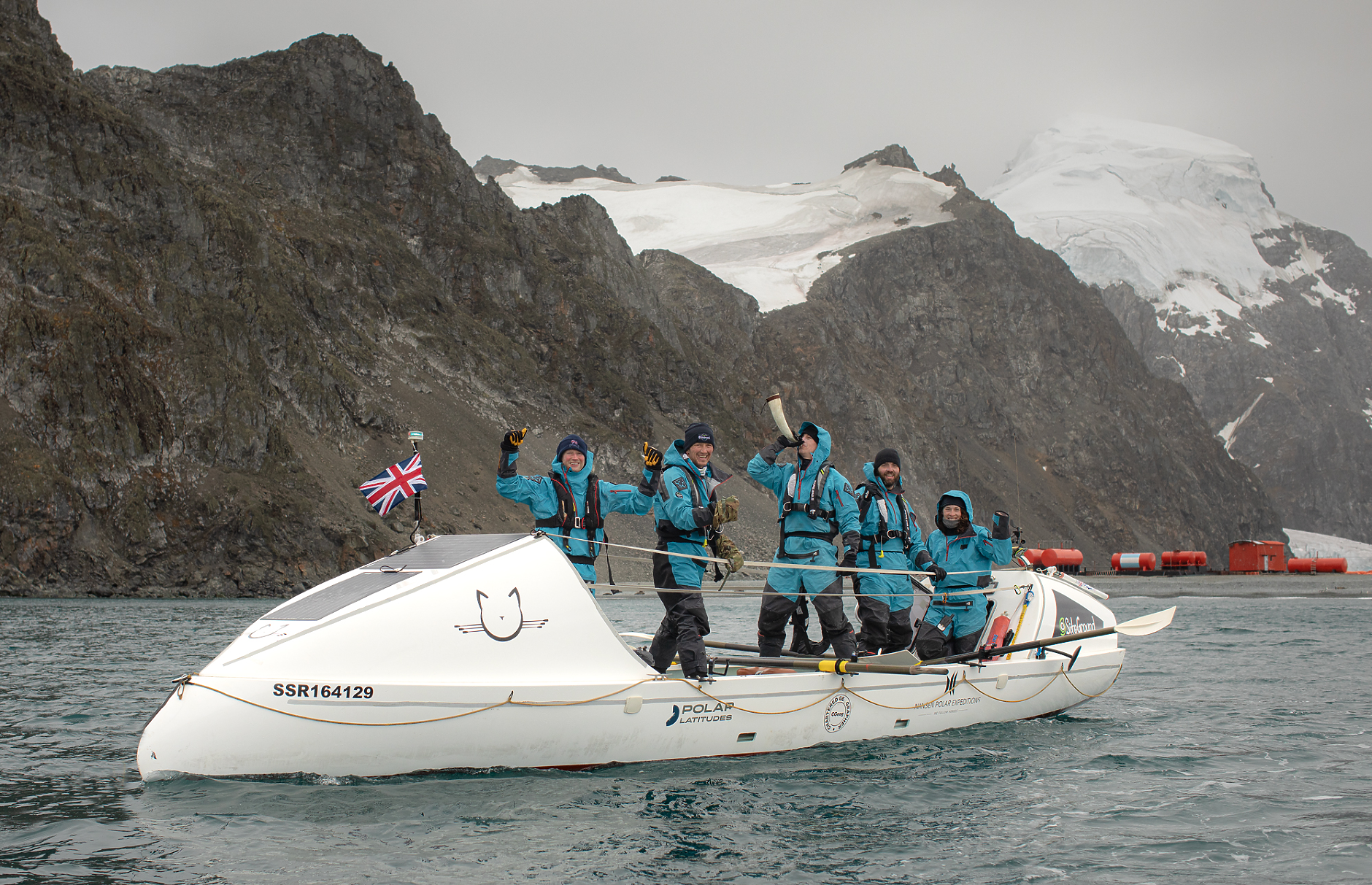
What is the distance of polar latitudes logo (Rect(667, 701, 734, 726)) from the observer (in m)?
8.48

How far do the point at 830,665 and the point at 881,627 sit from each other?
198 cm

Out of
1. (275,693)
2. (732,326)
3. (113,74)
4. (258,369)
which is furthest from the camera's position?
(732,326)

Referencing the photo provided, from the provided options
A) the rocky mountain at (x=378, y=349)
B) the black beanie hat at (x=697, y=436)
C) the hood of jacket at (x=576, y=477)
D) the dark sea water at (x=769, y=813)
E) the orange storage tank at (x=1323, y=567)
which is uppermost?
the rocky mountain at (x=378, y=349)

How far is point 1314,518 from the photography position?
189 metres

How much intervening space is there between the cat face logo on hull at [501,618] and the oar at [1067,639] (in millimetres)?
4455

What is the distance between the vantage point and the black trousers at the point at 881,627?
11.1 meters

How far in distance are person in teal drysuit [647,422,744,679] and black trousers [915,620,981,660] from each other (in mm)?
3347

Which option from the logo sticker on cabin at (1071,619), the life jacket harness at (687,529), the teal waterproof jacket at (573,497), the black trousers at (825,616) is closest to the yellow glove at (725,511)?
the life jacket harness at (687,529)

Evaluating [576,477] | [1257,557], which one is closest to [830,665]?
[576,477]

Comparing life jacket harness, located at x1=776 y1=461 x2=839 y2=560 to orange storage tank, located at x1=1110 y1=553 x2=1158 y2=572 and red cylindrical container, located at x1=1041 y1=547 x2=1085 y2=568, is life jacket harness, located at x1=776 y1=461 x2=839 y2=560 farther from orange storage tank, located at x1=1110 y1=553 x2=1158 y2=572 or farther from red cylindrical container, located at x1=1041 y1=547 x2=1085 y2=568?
orange storage tank, located at x1=1110 y1=553 x2=1158 y2=572

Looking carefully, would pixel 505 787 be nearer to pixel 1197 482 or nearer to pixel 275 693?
pixel 275 693

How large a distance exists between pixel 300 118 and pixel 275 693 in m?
81.9

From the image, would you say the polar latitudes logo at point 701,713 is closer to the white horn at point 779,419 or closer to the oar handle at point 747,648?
the oar handle at point 747,648

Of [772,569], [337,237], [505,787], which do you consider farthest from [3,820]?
[337,237]
